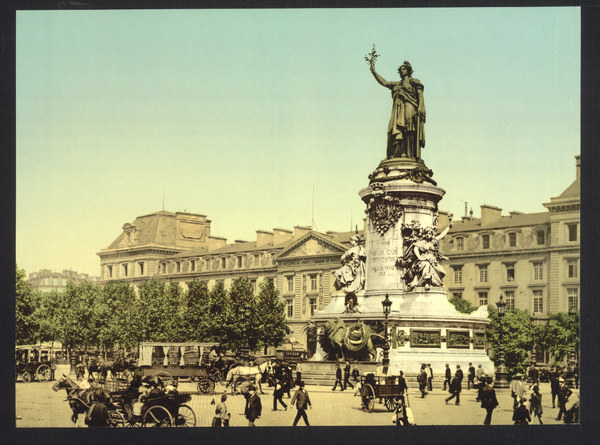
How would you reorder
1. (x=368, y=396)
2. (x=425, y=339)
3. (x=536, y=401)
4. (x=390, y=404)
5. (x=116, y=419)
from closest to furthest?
(x=116, y=419) < (x=536, y=401) < (x=368, y=396) < (x=390, y=404) < (x=425, y=339)

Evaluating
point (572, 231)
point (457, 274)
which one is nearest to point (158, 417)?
point (572, 231)

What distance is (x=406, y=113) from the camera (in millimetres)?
50188

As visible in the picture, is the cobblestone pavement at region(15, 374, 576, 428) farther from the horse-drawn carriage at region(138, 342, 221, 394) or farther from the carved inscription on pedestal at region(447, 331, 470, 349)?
the carved inscription on pedestal at region(447, 331, 470, 349)

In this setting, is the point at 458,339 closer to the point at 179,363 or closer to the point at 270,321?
the point at 179,363

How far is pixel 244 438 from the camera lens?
95.7 feet

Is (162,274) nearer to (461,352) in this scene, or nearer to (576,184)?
(576,184)

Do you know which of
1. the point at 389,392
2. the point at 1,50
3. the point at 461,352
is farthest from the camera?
the point at 461,352

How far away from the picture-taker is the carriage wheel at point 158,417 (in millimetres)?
28266

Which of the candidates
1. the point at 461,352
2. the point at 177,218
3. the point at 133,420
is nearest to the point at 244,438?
the point at 133,420

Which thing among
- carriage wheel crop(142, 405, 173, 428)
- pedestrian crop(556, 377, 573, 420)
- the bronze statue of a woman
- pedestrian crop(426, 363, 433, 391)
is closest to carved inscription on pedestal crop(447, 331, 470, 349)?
pedestrian crop(426, 363, 433, 391)

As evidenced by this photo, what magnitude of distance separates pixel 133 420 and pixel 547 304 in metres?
64.9

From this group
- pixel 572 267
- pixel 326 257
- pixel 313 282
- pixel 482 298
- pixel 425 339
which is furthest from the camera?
pixel 313 282

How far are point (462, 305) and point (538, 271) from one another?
26.1 ft

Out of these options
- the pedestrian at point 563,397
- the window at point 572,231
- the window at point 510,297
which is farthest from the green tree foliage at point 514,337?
the pedestrian at point 563,397
